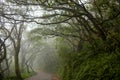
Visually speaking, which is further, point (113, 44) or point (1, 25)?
point (1, 25)

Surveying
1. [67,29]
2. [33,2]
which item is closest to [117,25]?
[33,2]

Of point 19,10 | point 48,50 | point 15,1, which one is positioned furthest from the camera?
point 48,50

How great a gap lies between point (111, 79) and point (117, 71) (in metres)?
0.46

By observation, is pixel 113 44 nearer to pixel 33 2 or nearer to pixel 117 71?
pixel 117 71

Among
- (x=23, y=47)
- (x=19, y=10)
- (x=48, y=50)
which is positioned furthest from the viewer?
(x=48, y=50)

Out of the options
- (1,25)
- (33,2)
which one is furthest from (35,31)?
(33,2)

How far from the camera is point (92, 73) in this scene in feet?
40.1

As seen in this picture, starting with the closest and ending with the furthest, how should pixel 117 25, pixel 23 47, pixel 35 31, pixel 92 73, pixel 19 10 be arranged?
1. pixel 92 73
2. pixel 117 25
3. pixel 19 10
4. pixel 35 31
5. pixel 23 47

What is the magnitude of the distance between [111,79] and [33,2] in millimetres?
5434

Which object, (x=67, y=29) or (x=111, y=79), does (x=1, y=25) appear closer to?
(x=67, y=29)

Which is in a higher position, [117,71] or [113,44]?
[113,44]

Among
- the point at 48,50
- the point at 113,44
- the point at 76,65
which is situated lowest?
the point at 48,50

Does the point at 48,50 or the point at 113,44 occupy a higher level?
the point at 113,44

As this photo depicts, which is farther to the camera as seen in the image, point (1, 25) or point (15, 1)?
point (1, 25)
